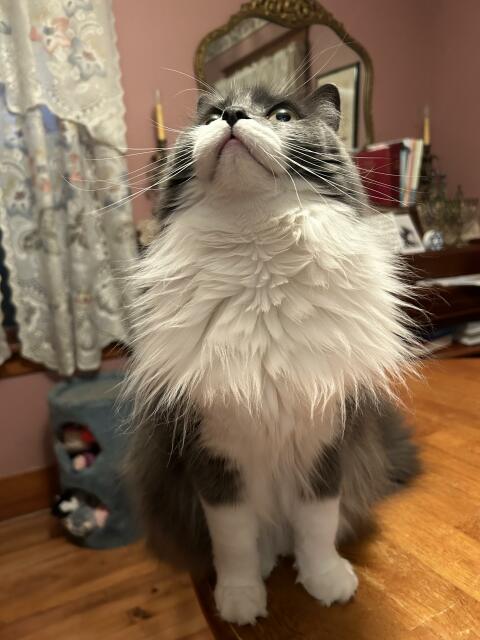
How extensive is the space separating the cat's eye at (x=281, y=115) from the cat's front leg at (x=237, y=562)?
522mm

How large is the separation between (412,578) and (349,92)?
2159 millimetres

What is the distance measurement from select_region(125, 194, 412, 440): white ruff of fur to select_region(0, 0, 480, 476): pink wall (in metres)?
1.38

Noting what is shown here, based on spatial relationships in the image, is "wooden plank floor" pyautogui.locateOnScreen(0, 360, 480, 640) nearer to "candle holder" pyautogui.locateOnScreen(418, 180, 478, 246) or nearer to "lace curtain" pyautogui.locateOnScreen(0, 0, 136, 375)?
"lace curtain" pyautogui.locateOnScreen(0, 0, 136, 375)

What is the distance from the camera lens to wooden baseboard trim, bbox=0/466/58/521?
1.90 m

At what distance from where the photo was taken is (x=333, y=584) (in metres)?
0.69

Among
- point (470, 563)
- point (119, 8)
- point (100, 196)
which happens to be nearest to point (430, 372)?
point (470, 563)

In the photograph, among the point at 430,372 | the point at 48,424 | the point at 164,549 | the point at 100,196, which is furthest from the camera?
the point at 48,424

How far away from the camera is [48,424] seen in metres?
1.94

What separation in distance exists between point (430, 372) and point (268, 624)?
937mm

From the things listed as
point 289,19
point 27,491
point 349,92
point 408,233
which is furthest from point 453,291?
point 27,491

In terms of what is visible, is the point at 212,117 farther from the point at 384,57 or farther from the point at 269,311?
the point at 384,57

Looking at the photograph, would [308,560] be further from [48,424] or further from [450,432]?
[48,424]

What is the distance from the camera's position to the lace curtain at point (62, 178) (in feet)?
5.38

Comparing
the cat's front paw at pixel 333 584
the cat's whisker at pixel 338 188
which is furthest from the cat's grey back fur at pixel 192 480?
the cat's whisker at pixel 338 188
